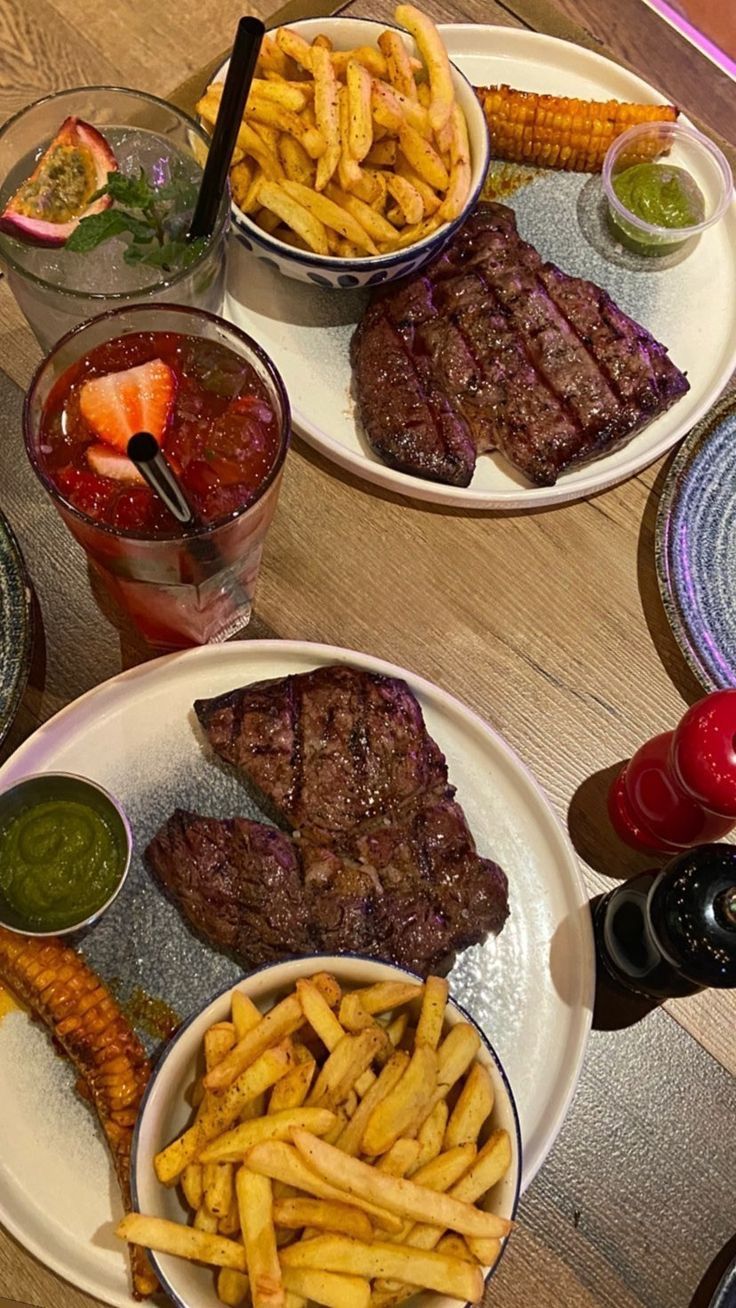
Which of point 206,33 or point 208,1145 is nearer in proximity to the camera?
point 208,1145

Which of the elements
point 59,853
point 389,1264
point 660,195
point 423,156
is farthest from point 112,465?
point 660,195

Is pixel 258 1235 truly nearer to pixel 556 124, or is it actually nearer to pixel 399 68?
pixel 399 68

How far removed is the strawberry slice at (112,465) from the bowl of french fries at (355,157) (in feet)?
2.51

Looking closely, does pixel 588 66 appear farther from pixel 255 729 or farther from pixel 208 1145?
pixel 208 1145

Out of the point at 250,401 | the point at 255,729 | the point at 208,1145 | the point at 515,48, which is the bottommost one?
the point at 208,1145

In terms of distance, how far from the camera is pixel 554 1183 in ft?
6.91

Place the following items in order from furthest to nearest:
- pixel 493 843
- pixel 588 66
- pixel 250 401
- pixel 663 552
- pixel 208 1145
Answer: pixel 588 66 < pixel 663 552 < pixel 493 843 < pixel 250 401 < pixel 208 1145

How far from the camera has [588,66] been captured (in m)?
2.89

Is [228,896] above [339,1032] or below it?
below

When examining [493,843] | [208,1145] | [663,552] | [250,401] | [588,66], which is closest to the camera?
[208,1145]

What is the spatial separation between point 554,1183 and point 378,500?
156cm

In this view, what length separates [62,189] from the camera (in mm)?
2283

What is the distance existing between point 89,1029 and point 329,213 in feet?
5.92

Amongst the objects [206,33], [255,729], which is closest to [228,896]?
[255,729]
